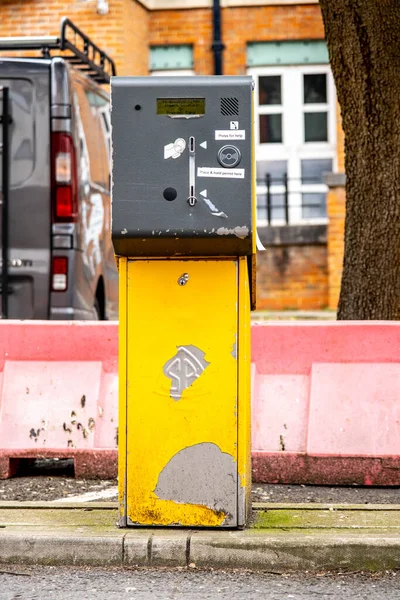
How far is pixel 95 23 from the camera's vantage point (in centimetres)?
1848

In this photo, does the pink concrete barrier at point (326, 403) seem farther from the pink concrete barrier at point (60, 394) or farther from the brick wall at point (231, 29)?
the brick wall at point (231, 29)

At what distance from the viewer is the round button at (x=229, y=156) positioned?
5.24 meters

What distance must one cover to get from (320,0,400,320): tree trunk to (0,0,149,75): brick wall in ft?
33.2

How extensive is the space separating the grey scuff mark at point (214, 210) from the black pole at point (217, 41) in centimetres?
1455

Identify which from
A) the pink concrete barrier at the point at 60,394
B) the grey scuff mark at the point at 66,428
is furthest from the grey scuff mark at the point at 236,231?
the grey scuff mark at the point at 66,428

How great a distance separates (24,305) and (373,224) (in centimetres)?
273

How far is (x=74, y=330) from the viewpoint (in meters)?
7.39

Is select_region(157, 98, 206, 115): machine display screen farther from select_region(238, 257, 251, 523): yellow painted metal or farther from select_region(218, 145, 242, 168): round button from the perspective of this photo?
select_region(238, 257, 251, 523): yellow painted metal

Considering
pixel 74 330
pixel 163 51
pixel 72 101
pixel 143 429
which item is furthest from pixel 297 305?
pixel 143 429

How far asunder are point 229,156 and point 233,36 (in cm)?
1480

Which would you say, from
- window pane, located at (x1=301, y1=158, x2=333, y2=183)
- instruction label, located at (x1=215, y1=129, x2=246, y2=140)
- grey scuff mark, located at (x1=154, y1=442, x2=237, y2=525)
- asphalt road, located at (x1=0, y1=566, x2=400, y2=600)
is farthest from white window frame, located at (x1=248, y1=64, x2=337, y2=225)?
asphalt road, located at (x1=0, y1=566, x2=400, y2=600)

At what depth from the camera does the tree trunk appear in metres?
8.52

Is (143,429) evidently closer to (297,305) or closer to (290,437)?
(290,437)

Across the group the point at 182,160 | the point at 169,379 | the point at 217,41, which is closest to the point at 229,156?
the point at 182,160
